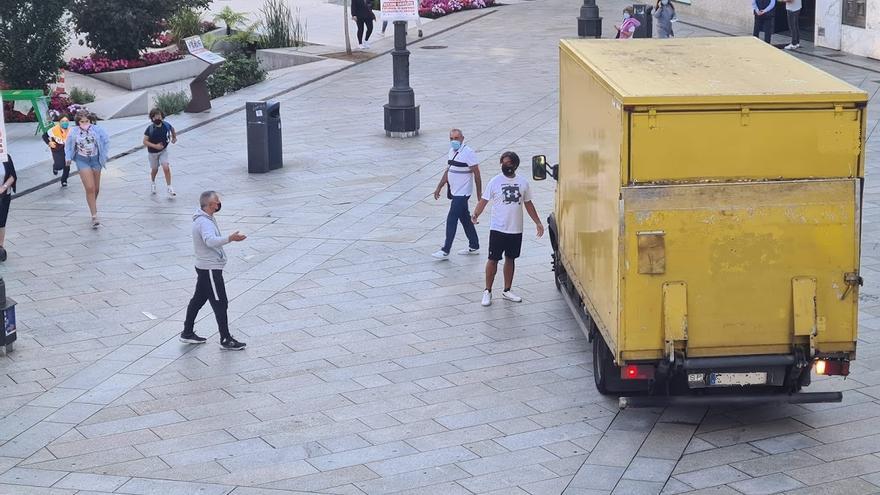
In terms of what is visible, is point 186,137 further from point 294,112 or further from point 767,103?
point 767,103

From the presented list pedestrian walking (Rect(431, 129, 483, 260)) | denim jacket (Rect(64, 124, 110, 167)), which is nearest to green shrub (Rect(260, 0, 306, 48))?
denim jacket (Rect(64, 124, 110, 167))

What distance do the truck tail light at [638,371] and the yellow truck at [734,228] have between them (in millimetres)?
11

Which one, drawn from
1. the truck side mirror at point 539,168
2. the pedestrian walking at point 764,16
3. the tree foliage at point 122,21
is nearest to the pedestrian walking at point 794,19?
the pedestrian walking at point 764,16

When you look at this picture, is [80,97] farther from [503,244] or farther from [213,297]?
[503,244]

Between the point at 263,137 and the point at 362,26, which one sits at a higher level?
the point at 362,26

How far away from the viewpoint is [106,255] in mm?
16188

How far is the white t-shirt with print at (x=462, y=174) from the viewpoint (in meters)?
15.4

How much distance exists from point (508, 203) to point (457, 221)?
1.91 metres

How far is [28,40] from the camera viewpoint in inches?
1017

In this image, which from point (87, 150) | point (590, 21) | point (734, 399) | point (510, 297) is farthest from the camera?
point (590, 21)

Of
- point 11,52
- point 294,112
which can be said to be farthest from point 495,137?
point 11,52

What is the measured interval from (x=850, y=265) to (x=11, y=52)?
66.2 ft

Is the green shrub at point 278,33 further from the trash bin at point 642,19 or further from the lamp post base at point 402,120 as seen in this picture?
the lamp post base at point 402,120

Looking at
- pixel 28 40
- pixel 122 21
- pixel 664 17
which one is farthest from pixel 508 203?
pixel 122 21
